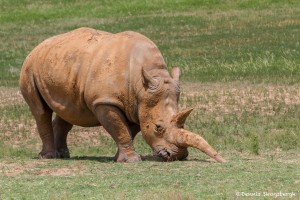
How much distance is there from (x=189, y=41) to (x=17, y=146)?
1421 cm

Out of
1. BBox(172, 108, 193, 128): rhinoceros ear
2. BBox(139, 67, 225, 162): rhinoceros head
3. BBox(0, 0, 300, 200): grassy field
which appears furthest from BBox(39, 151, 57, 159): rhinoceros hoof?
BBox(172, 108, 193, 128): rhinoceros ear

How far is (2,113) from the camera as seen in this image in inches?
795

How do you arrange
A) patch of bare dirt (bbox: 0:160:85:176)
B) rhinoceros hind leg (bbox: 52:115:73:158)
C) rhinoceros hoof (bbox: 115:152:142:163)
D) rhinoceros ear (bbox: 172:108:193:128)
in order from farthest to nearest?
rhinoceros hind leg (bbox: 52:115:73:158) → rhinoceros hoof (bbox: 115:152:142:163) → rhinoceros ear (bbox: 172:108:193:128) → patch of bare dirt (bbox: 0:160:85:176)

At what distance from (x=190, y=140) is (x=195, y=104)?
21.7 feet

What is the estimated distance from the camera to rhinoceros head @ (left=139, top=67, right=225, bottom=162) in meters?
14.3

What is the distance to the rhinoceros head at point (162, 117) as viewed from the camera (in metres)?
14.3

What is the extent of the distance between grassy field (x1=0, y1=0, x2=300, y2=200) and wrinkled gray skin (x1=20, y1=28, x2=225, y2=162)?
1.24ft

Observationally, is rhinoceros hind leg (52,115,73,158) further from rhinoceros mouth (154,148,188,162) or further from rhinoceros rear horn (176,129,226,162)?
rhinoceros rear horn (176,129,226,162)

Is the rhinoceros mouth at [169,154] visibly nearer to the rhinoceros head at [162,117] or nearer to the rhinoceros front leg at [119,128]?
the rhinoceros head at [162,117]

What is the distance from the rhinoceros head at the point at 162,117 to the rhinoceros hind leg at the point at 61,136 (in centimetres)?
216

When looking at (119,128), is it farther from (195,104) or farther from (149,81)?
(195,104)

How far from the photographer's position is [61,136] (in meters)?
16.4

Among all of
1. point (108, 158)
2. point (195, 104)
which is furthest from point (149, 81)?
point (195, 104)

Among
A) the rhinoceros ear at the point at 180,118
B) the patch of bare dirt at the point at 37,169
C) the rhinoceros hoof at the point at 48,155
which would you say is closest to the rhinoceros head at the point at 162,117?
the rhinoceros ear at the point at 180,118
